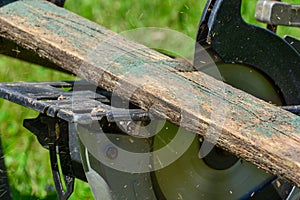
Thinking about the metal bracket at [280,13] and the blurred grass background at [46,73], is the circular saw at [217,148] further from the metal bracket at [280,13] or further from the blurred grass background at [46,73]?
the blurred grass background at [46,73]

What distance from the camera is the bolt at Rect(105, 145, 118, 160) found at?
7.72 ft

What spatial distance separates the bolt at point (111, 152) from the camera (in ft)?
7.72

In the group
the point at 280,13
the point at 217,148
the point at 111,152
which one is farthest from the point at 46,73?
the point at 111,152

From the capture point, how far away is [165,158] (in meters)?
2.60

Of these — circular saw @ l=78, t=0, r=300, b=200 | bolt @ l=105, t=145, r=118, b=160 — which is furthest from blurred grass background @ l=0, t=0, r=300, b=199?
bolt @ l=105, t=145, r=118, b=160

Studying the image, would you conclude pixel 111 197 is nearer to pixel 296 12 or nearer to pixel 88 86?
pixel 88 86

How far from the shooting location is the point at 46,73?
4.37 m

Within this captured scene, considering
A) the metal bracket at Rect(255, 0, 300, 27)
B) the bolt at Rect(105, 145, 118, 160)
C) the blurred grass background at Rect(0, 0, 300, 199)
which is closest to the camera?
the bolt at Rect(105, 145, 118, 160)

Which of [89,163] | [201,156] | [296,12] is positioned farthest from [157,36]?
[89,163]

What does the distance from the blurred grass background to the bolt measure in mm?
1289

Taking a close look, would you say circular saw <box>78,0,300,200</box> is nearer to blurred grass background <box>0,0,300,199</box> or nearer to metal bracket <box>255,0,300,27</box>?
metal bracket <box>255,0,300,27</box>

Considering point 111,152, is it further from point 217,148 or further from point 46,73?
point 46,73

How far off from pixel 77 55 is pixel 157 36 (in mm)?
1411

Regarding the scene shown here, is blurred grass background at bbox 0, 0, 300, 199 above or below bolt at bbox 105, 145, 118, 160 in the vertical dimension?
below
